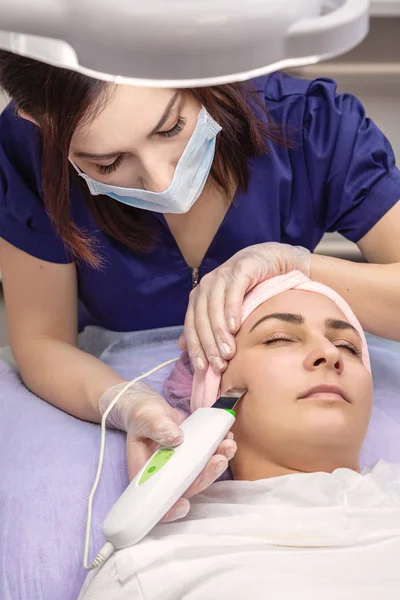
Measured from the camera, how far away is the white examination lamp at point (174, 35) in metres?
0.54

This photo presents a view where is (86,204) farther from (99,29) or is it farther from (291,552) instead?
(99,29)

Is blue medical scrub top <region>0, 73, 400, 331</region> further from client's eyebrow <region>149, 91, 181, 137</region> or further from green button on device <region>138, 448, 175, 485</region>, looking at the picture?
green button on device <region>138, 448, 175, 485</region>

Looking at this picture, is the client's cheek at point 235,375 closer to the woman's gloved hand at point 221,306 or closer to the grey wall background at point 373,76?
the woman's gloved hand at point 221,306

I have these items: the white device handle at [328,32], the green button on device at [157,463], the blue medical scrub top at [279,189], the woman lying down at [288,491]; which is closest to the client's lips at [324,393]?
the woman lying down at [288,491]

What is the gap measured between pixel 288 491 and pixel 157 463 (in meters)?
0.21

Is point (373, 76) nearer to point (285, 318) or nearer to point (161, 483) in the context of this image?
point (285, 318)

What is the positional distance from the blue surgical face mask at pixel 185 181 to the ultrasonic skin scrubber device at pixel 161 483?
1.03ft

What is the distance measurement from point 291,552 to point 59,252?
703mm

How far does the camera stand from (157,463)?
105 centimetres

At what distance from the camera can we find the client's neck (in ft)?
3.93

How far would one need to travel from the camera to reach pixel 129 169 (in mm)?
1144

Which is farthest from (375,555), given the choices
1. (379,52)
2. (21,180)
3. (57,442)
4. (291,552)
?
(379,52)

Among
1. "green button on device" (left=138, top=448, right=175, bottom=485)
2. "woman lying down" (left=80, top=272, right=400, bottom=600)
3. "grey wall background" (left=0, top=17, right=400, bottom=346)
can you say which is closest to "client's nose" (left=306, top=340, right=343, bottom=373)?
"woman lying down" (left=80, top=272, right=400, bottom=600)

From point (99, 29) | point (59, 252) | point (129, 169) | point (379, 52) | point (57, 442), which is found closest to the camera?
point (99, 29)
